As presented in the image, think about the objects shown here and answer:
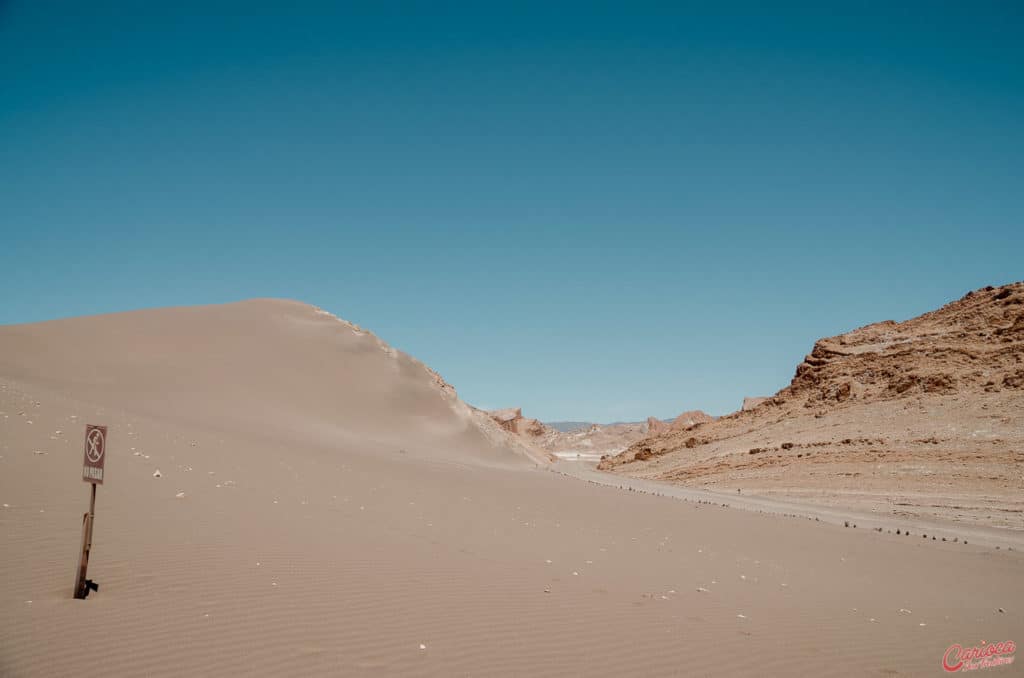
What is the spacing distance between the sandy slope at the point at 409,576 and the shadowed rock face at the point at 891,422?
13916mm

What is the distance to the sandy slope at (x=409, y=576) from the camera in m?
5.70

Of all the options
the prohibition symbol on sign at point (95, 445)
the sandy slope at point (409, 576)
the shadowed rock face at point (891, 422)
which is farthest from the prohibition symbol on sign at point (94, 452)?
the shadowed rock face at point (891, 422)

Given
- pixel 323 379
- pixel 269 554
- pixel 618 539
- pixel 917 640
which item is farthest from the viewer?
pixel 323 379

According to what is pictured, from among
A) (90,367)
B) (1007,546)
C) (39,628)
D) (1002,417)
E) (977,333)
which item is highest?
(977,333)

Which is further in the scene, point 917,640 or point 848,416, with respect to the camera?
point 848,416

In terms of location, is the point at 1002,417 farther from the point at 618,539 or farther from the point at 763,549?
the point at 618,539

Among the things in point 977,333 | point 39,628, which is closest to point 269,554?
point 39,628

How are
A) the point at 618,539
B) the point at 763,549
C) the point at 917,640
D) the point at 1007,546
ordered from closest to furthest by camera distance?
the point at 917,640
the point at 618,539
the point at 763,549
the point at 1007,546

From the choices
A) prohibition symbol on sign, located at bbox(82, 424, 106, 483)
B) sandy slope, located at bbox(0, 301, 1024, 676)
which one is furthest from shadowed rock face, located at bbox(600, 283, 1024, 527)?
prohibition symbol on sign, located at bbox(82, 424, 106, 483)

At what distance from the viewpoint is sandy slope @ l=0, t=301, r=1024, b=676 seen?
5695 mm

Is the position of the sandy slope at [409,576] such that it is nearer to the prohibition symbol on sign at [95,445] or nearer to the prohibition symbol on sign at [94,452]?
the prohibition symbol on sign at [94,452]

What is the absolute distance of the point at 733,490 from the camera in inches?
1334

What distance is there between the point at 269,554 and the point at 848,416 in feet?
133

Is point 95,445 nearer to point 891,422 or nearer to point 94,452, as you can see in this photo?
point 94,452
